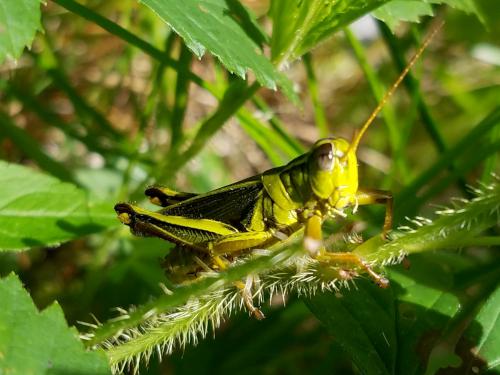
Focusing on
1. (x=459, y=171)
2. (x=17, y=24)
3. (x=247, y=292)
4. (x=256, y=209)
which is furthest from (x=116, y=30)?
(x=459, y=171)

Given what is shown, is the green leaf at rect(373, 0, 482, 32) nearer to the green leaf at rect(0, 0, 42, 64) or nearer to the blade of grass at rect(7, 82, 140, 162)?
the green leaf at rect(0, 0, 42, 64)

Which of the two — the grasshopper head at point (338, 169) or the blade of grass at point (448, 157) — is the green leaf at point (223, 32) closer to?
the grasshopper head at point (338, 169)

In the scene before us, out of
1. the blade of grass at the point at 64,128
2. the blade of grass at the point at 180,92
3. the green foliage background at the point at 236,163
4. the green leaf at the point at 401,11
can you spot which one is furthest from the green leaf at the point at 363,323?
the blade of grass at the point at 64,128

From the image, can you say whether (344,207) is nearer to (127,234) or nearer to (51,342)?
(51,342)

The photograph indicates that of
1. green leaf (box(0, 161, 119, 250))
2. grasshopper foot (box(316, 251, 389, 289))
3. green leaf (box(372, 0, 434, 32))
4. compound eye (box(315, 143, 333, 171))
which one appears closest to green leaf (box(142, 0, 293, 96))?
compound eye (box(315, 143, 333, 171))

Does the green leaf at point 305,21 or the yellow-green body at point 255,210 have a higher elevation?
the green leaf at point 305,21

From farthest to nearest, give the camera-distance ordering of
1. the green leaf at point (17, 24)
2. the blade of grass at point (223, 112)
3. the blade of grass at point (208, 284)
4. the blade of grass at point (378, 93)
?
1. the blade of grass at point (378, 93)
2. the blade of grass at point (223, 112)
3. the green leaf at point (17, 24)
4. the blade of grass at point (208, 284)
